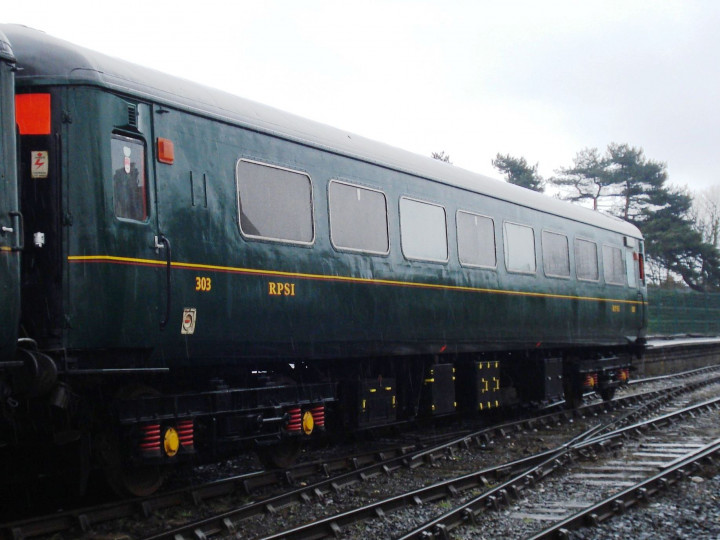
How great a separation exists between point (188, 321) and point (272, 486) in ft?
6.56

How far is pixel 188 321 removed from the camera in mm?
6996

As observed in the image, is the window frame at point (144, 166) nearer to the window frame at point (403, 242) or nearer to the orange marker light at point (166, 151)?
the orange marker light at point (166, 151)

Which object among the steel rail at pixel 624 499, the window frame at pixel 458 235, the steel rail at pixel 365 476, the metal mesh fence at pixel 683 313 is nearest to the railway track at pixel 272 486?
the steel rail at pixel 365 476

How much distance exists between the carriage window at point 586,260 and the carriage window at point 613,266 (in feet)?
1.58

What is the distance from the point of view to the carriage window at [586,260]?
14398 millimetres

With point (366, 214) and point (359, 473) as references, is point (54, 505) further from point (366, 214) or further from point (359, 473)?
point (366, 214)

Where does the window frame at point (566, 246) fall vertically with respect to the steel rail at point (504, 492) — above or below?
above

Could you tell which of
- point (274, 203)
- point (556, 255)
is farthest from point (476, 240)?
Result: point (274, 203)

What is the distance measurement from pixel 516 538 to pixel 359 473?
92.6 inches

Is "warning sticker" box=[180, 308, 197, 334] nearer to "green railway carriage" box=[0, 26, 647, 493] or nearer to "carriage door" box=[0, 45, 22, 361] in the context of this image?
"green railway carriage" box=[0, 26, 647, 493]

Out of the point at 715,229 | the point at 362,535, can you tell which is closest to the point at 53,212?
the point at 362,535

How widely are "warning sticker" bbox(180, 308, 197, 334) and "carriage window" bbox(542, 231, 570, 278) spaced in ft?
24.2

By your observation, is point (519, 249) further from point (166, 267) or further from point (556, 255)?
point (166, 267)

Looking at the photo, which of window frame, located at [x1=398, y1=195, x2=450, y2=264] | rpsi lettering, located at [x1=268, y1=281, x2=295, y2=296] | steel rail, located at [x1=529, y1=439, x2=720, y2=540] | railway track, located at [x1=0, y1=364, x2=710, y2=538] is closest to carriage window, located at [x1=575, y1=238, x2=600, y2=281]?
railway track, located at [x1=0, y1=364, x2=710, y2=538]
